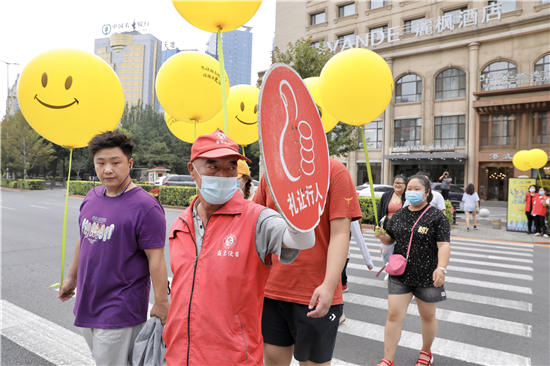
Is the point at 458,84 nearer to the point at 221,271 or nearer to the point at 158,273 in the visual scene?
the point at 158,273

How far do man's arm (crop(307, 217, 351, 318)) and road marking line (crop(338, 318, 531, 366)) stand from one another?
8.29 ft

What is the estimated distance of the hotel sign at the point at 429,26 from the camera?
26.7 meters

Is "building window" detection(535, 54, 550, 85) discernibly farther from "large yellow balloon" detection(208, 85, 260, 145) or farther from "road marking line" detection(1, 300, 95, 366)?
"road marking line" detection(1, 300, 95, 366)

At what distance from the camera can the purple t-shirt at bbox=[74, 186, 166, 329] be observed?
2.14 meters

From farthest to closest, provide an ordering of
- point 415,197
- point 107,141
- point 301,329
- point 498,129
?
1. point 498,129
2. point 415,197
3. point 107,141
4. point 301,329

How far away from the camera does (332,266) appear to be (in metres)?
1.81

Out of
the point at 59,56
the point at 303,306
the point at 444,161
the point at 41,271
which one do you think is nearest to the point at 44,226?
the point at 41,271

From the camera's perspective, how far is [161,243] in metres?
2.25

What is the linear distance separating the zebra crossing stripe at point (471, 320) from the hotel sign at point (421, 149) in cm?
2630

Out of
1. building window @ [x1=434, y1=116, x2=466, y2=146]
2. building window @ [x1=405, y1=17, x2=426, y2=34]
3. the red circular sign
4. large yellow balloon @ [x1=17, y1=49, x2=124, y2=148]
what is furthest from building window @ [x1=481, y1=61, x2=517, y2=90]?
the red circular sign

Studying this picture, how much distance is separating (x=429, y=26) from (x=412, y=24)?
168 cm

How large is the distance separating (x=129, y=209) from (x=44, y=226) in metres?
11.3

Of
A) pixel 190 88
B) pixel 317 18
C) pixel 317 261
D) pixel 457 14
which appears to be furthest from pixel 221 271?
pixel 317 18

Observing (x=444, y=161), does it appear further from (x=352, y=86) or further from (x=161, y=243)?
(x=161, y=243)
